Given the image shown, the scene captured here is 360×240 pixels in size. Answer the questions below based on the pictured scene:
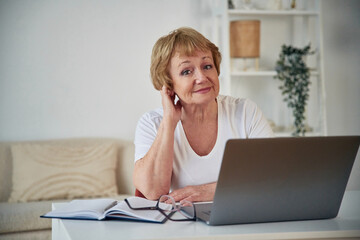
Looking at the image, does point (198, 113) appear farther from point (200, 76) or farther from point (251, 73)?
point (251, 73)

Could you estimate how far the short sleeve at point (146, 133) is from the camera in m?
1.89

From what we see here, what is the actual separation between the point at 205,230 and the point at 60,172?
95.5 inches

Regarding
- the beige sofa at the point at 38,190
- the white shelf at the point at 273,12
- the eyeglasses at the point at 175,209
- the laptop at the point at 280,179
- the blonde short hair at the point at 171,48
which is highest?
the white shelf at the point at 273,12

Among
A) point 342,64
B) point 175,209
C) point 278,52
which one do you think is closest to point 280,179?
point 175,209

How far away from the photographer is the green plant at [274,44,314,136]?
12.3 feet

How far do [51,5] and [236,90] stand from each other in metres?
1.56

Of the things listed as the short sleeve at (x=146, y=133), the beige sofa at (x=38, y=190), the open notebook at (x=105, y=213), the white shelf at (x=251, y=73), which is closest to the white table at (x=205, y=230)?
the open notebook at (x=105, y=213)


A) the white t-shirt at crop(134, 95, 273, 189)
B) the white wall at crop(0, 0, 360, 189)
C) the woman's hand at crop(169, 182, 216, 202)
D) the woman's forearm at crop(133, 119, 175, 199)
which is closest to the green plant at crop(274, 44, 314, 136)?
the white wall at crop(0, 0, 360, 189)

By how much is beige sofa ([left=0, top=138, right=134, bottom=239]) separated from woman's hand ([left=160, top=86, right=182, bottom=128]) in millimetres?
1447

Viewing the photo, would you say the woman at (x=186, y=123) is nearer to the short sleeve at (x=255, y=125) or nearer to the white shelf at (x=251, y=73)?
the short sleeve at (x=255, y=125)

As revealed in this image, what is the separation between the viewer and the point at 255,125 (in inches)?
75.4

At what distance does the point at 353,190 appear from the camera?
5.44ft

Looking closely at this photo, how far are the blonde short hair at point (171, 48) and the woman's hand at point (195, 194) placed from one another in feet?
1.48

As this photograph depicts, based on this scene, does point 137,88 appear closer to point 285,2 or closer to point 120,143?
point 120,143
